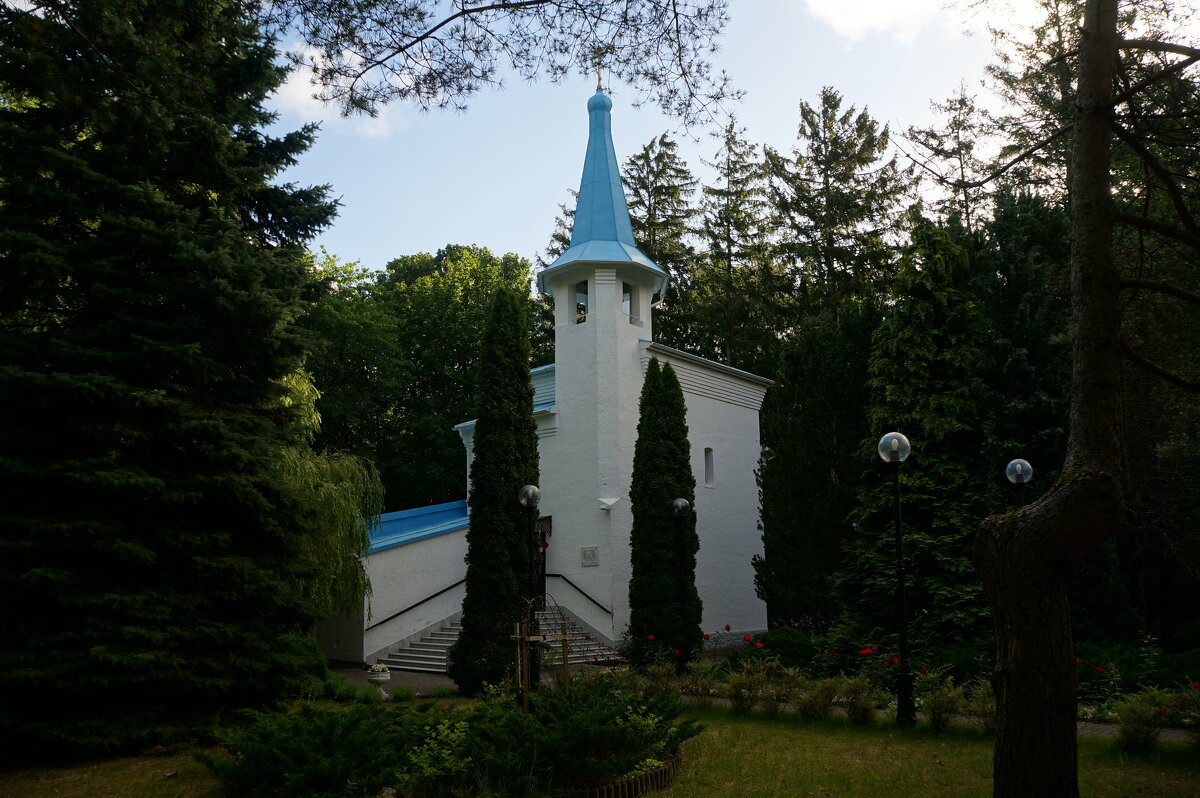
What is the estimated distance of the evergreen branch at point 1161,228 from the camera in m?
5.38

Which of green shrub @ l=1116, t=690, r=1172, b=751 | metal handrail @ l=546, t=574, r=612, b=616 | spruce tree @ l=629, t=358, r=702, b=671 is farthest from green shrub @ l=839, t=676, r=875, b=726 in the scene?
metal handrail @ l=546, t=574, r=612, b=616

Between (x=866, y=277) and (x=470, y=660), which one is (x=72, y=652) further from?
(x=866, y=277)

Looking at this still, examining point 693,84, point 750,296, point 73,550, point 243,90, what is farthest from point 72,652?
point 750,296

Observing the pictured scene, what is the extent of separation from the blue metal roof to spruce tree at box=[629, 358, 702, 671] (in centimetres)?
522

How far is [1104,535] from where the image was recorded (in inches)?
204

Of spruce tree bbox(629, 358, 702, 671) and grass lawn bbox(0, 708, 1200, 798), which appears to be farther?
spruce tree bbox(629, 358, 702, 671)

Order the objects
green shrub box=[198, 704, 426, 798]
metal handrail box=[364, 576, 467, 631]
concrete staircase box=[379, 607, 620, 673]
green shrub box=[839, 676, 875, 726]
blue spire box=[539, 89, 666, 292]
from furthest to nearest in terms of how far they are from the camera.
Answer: blue spire box=[539, 89, 666, 292]
metal handrail box=[364, 576, 467, 631]
concrete staircase box=[379, 607, 620, 673]
green shrub box=[839, 676, 875, 726]
green shrub box=[198, 704, 426, 798]

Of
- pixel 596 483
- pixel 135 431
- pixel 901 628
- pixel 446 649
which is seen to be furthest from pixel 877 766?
pixel 596 483

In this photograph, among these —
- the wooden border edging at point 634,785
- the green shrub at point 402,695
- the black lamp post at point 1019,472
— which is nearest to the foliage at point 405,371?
the green shrub at point 402,695

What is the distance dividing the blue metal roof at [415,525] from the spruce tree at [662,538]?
522 centimetres

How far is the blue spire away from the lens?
2027 cm

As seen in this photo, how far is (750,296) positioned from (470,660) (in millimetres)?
17284

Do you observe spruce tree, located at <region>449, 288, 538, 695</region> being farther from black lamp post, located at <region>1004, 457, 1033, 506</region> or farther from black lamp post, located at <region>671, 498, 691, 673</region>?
black lamp post, located at <region>1004, 457, 1033, 506</region>

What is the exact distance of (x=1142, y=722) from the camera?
24.9 ft
